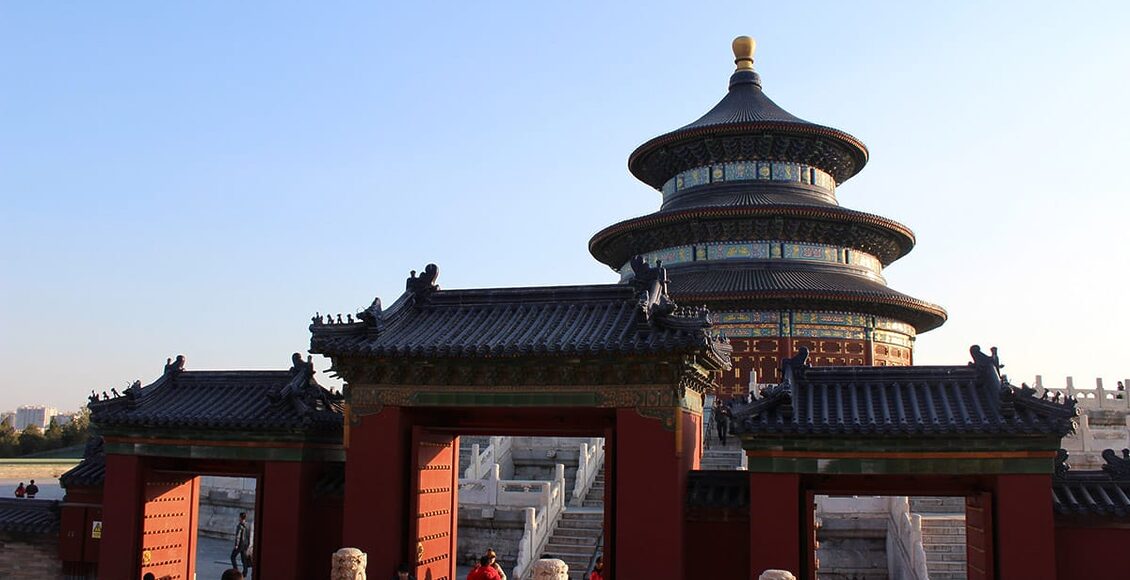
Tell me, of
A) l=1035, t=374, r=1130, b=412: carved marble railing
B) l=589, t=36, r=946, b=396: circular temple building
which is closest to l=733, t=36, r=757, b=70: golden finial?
l=589, t=36, r=946, b=396: circular temple building

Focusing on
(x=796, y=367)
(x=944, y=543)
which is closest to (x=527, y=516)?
(x=796, y=367)

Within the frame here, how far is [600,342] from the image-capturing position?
14.5 meters

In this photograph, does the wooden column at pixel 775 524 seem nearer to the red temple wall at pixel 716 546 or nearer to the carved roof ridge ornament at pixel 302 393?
the red temple wall at pixel 716 546

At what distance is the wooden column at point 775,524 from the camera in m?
13.6

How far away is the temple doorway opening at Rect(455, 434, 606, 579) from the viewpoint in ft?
70.5

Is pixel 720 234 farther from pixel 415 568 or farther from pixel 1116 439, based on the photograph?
pixel 415 568

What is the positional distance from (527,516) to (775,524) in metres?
8.51

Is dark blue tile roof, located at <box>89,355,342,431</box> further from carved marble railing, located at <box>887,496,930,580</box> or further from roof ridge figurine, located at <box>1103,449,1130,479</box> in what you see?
roof ridge figurine, located at <box>1103,449,1130,479</box>

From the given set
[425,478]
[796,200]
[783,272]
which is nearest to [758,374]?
[783,272]

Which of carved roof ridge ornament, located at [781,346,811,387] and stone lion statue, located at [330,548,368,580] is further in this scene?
carved roof ridge ornament, located at [781,346,811,387]

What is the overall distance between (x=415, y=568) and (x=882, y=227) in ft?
89.4

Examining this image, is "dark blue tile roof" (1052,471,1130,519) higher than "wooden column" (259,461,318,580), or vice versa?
"dark blue tile roof" (1052,471,1130,519)

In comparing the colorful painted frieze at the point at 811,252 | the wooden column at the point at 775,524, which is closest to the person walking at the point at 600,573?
the wooden column at the point at 775,524

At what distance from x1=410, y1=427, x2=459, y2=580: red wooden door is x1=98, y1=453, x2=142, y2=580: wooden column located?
5651mm
